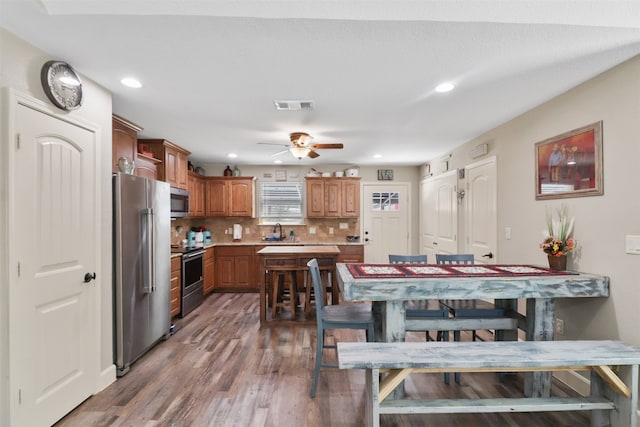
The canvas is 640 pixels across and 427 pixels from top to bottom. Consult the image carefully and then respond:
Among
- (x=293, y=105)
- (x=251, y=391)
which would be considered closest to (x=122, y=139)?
(x=293, y=105)

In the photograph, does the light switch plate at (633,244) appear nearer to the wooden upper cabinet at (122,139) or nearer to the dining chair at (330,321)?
the dining chair at (330,321)

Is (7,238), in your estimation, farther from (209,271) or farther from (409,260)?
(209,271)

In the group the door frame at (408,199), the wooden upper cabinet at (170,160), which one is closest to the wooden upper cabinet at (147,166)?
the wooden upper cabinet at (170,160)

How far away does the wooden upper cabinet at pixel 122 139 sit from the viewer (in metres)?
3.20

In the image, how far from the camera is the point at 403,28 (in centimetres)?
180

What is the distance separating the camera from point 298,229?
657cm

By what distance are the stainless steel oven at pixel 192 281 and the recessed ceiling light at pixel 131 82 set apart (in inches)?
95.3

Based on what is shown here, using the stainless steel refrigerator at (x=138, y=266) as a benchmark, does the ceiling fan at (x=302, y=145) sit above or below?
above

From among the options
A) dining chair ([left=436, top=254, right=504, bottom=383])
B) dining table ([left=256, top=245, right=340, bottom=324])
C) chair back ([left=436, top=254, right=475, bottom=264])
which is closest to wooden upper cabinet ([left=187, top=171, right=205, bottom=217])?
dining table ([left=256, top=245, right=340, bottom=324])

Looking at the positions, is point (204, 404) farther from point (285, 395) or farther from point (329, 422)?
point (329, 422)

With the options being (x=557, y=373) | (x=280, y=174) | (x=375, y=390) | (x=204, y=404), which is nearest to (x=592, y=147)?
(x=557, y=373)

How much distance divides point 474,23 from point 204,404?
3.03 meters

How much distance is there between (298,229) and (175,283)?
2.83m

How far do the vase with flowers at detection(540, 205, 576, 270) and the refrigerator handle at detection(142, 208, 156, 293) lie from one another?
353 centimetres
